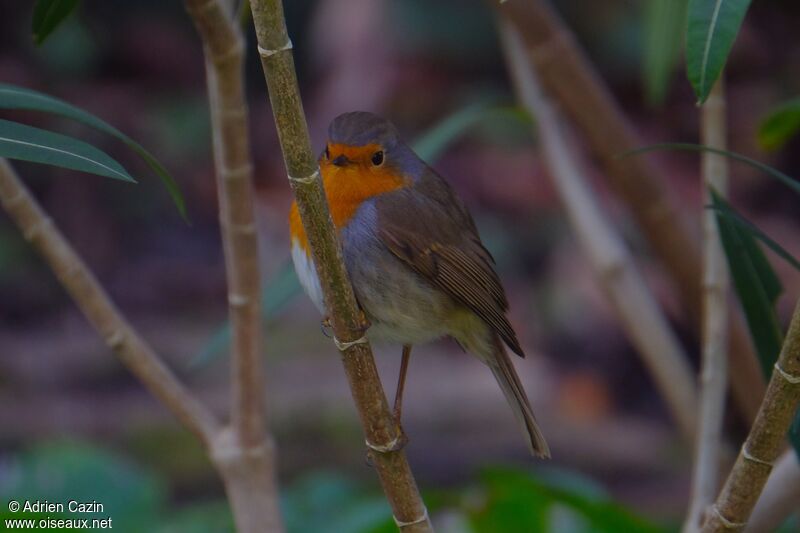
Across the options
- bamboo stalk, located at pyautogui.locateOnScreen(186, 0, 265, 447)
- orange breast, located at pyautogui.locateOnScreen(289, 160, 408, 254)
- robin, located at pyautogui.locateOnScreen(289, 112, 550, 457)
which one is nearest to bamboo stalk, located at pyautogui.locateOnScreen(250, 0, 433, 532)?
robin, located at pyautogui.locateOnScreen(289, 112, 550, 457)

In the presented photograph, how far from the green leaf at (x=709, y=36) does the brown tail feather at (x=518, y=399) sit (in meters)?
0.79

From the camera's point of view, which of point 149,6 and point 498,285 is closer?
point 498,285

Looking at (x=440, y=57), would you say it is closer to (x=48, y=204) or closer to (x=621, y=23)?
(x=621, y=23)

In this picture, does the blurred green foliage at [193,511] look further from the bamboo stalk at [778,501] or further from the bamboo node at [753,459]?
the bamboo node at [753,459]

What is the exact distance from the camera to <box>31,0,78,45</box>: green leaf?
1318 millimetres

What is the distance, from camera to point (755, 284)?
1.40m

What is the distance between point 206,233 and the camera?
14.7ft

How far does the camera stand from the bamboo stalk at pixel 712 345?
1690 mm

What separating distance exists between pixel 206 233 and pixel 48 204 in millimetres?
641

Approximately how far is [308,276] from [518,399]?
0.45 metres

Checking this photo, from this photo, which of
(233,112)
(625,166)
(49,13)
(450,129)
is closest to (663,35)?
(625,166)

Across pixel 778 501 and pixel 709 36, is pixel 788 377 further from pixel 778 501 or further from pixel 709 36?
pixel 778 501

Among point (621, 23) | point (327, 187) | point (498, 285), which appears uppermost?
point (621, 23)

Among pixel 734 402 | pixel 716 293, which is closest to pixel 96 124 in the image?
pixel 716 293
